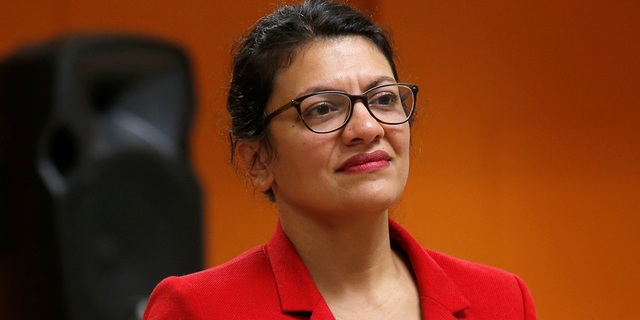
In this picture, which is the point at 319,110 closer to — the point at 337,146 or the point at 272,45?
the point at 337,146

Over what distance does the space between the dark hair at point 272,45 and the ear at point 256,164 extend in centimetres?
2

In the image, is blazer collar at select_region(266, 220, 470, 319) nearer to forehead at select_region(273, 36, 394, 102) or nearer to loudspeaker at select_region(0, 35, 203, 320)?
forehead at select_region(273, 36, 394, 102)

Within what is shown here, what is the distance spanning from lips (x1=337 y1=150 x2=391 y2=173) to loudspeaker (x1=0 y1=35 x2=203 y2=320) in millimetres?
666

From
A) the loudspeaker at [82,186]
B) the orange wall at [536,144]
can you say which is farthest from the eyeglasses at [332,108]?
the orange wall at [536,144]

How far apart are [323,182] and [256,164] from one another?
0.20m

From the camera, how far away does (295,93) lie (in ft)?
4.37

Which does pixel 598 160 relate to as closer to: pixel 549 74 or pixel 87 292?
pixel 549 74

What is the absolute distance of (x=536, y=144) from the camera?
267cm

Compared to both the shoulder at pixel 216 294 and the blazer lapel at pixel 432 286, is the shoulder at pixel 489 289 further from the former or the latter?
the shoulder at pixel 216 294

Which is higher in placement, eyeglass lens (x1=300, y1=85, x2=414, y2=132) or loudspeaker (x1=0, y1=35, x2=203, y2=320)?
eyeglass lens (x1=300, y1=85, x2=414, y2=132)

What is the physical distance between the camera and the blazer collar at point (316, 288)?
1.31 m

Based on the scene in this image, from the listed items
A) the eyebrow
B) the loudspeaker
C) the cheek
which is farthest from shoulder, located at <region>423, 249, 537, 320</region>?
the loudspeaker

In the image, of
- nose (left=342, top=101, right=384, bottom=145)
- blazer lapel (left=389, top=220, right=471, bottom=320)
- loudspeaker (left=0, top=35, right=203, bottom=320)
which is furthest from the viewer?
loudspeaker (left=0, top=35, right=203, bottom=320)

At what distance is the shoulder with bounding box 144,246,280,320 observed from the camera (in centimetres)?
128
